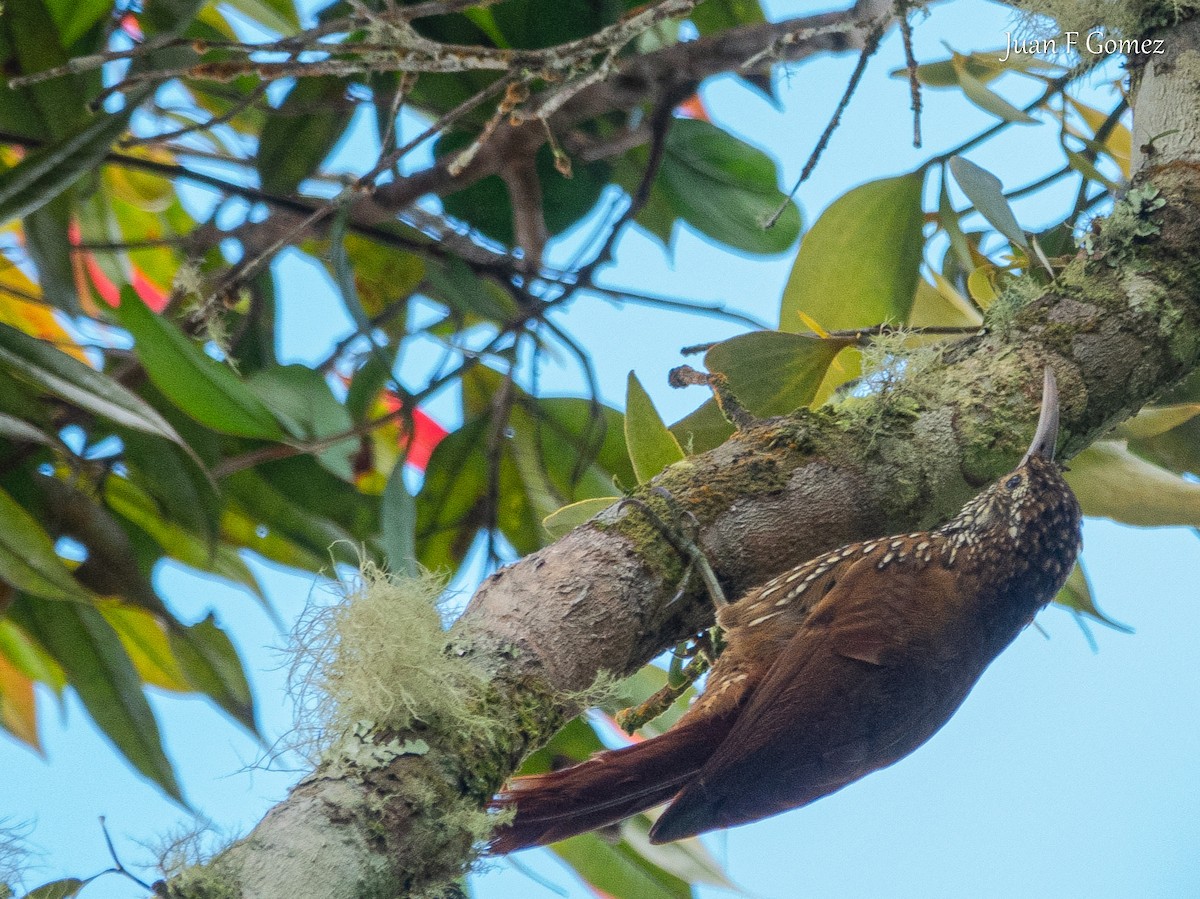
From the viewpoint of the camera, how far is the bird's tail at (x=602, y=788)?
2.77 ft

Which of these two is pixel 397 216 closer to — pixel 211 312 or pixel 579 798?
pixel 211 312

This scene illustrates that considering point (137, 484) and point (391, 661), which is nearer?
point (391, 661)

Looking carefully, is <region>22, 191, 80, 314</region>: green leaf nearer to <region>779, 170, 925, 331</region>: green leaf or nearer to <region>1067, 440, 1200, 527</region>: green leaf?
<region>779, 170, 925, 331</region>: green leaf

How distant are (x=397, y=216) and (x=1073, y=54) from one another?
100 cm

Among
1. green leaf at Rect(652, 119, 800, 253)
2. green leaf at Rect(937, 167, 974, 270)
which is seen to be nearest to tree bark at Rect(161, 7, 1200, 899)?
green leaf at Rect(937, 167, 974, 270)

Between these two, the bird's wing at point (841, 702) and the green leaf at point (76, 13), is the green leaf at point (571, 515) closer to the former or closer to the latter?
the bird's wing at point (841, 702)

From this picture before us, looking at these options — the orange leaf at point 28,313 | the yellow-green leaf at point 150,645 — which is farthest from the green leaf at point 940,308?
the orange leaf at point 28,313

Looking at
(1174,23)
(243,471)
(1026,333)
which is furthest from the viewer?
(243,471)

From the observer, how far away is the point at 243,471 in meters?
1.59

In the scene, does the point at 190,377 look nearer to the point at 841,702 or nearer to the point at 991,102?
the point at 841,702

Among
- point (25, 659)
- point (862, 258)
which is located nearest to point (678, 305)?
point (862, 258)

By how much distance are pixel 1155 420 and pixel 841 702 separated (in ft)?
1.69

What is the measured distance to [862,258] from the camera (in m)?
1.27

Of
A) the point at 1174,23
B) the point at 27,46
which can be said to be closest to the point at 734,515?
the point at 1174,23
